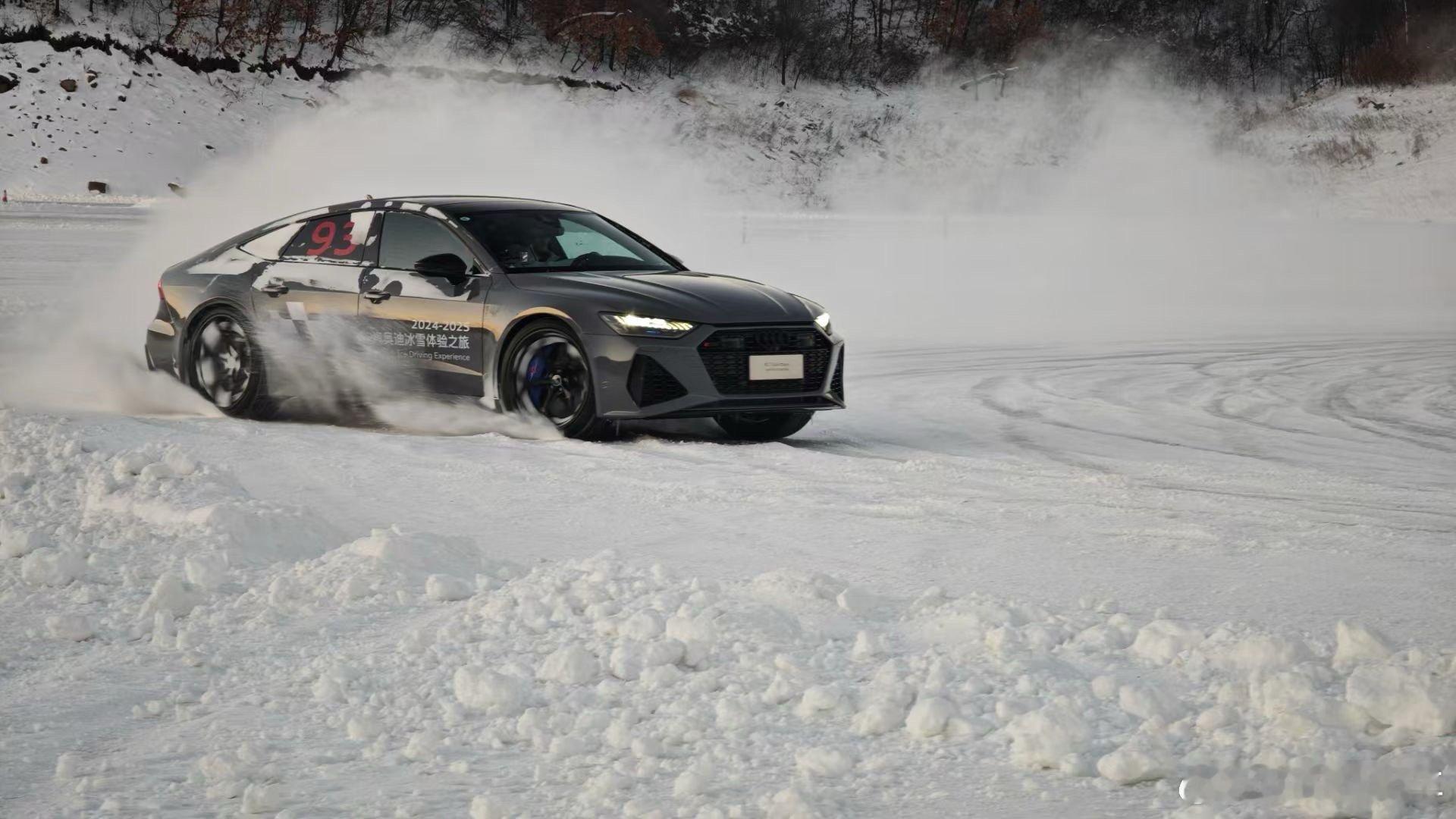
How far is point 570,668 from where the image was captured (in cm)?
462

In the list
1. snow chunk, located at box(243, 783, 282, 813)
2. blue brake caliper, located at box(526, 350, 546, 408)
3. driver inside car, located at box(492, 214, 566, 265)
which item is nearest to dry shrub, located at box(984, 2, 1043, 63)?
driver inside car, located at box(492, 214, 566, 265)

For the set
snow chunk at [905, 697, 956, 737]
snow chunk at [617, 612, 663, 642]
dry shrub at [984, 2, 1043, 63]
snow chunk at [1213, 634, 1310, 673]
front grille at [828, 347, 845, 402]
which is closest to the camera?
snow chunk at [905, 697, 956, 737]

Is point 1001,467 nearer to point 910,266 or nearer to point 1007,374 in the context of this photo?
point 1007,374

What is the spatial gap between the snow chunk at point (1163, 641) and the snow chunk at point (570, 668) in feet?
Result: 4.99

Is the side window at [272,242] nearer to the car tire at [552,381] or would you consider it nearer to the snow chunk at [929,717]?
the car tire at [552,381]

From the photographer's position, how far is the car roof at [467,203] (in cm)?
995

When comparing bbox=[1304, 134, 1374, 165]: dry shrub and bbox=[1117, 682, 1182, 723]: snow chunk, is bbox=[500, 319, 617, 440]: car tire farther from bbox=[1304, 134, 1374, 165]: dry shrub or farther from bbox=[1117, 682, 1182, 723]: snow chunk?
bbox=[1304, 134, 1374, 165]: dry shrub

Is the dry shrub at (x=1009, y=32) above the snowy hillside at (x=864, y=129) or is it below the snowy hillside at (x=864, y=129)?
above

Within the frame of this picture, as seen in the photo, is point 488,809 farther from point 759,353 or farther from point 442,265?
point 442,265

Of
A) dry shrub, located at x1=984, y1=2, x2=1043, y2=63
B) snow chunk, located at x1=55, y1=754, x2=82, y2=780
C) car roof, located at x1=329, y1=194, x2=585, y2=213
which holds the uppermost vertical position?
dry shrub, located at x1=984, y1=2, x2=1043, y2=63

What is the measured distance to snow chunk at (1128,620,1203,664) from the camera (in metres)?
4.68

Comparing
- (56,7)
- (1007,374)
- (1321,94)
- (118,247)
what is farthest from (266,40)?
(1007,374)

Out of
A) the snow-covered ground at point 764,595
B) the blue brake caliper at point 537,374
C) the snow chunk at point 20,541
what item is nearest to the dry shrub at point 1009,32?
the snow-covered ground at point 764,595

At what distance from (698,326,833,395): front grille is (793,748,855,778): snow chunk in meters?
4.99
